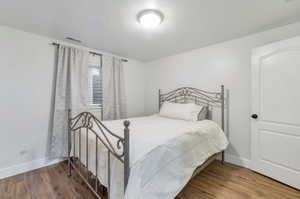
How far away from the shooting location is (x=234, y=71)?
261cm

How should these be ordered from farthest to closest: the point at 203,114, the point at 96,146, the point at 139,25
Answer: the point at 203,114, the point at 139,25, the point at 96,146

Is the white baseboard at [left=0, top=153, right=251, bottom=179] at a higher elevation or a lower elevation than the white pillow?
lower

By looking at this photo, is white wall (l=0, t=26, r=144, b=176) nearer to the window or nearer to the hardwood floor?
the hardwood floor

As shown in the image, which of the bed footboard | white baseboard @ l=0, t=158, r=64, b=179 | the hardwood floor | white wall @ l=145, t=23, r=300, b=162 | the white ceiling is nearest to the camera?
the bed footboard

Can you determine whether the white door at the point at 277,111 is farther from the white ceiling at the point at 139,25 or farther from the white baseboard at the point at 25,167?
the white baseboard at the point at 25,167

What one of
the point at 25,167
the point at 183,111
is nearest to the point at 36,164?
the point at 25,167

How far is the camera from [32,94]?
2.39m

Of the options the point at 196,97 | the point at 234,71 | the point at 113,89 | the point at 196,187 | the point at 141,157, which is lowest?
the point at 196,187

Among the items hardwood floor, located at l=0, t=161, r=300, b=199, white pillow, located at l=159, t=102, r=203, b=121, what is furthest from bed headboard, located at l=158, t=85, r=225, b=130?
hardwood floor, located at l=0, t=161, r=300, b=199

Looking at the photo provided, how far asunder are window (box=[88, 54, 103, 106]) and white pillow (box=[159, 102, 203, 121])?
1.57 m

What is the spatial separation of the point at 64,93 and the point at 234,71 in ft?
10.7

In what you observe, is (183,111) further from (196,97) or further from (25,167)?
(25,167)

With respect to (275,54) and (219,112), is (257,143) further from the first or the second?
(275,54)

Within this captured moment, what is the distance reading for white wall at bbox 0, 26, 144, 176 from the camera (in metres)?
2.16
